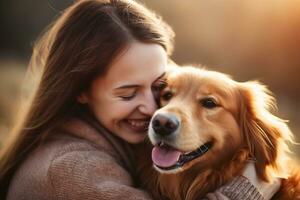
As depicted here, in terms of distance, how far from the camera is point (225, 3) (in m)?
12.9

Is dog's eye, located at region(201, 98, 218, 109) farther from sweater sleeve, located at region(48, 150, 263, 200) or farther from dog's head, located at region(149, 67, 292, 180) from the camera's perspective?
sweater sleeve, located at region(48, 150, 263, 200)

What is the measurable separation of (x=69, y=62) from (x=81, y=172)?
769mm

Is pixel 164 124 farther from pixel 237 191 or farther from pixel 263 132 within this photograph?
pixel 263 132

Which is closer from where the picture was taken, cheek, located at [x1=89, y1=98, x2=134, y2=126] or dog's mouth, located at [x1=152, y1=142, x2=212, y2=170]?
dog's mouth, located at [x1=152, y1=142, x2=212, y2=170]

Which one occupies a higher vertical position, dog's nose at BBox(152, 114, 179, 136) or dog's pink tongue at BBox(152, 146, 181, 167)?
dog's nose at BBox(152, 114, 179, 136)

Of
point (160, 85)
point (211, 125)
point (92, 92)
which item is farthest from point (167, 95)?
point (92, 92)

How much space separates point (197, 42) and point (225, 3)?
43.0 inches

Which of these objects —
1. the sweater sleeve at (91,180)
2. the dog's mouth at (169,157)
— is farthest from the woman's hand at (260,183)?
the dog's mouth at (169,157)

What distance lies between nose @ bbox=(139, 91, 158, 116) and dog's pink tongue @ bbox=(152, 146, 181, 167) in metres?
0.26

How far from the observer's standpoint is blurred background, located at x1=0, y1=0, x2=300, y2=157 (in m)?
11.1

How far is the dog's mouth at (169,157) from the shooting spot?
10.7 ft

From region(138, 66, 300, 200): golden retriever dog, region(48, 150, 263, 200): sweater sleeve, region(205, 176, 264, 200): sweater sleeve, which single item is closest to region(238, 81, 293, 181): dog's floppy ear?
region(138, 66, 300, 200): golden retriever dog

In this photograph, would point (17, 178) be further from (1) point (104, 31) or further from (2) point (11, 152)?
(1) point (104, 31)

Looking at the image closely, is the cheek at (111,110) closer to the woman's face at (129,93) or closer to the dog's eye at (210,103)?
the woman's face at (129,93)
